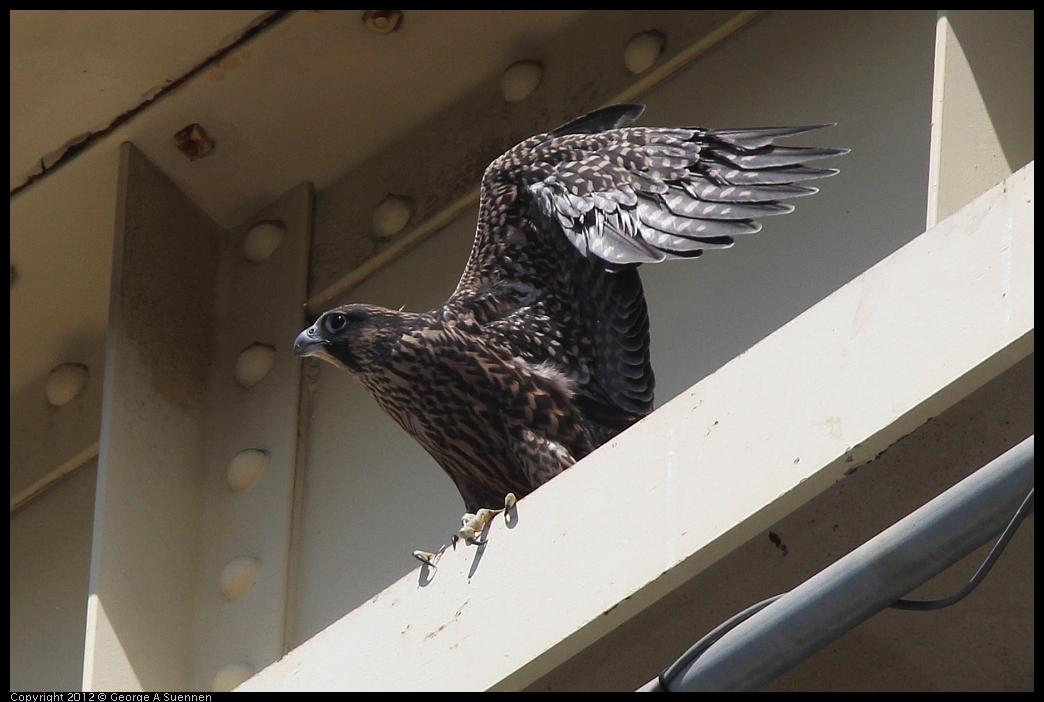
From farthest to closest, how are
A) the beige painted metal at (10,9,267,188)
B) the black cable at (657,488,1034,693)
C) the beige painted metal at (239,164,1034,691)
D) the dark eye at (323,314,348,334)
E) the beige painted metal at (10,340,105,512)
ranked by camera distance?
the beige painted metal at (10,340,105,512), the beige painted metal at (10,9,267,188), the dark eye at (323,314,348,334), the beige painted metal at (239,164,1034,691), the black cable at (657,488,1034,693)

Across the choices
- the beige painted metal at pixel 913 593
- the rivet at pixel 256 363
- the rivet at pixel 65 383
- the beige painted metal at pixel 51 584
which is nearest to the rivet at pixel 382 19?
the rivet at pixel 256 363

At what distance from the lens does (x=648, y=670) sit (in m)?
3.43

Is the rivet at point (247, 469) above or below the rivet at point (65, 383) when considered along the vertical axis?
below

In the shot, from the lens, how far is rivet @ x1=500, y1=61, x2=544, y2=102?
5.31 m

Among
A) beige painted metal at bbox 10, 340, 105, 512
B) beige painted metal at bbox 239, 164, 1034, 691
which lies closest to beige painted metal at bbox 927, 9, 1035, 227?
beige painted metal at bbox 239, 164, 1034, 691

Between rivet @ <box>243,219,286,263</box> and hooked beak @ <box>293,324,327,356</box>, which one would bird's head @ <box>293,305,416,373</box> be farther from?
rivet @ <box>243,219,286,263</box>

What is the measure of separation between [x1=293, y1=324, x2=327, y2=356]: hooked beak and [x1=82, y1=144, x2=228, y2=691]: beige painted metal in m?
0.76

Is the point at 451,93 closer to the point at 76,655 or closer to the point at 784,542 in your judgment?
the point at 76,655

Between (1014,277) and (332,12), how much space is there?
2.77 m

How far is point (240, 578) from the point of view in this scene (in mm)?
4980

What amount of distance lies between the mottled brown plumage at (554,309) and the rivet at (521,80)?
88cm

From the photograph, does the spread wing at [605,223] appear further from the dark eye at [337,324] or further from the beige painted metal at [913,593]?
the beige painted metal at [913,593]

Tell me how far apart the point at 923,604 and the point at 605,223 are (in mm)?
1513

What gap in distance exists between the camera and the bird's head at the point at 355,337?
4340 millimetres
